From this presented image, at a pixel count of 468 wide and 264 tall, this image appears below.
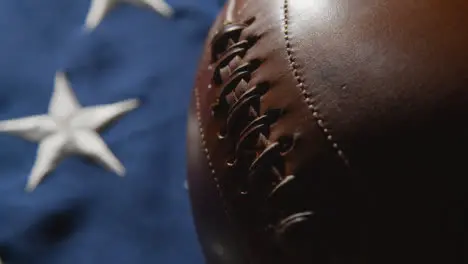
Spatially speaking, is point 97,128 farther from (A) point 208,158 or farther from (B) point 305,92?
(B) point 305,92

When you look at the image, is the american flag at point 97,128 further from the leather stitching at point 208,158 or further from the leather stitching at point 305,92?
the leather stitching at point 305,92

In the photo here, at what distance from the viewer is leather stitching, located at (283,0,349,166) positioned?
0.60 metres

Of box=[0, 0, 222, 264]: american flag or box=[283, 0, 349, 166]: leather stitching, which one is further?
box=[0, 0, 222, 264]: american flag

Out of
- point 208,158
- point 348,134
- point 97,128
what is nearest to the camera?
point 348,134

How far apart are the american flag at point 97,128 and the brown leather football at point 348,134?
40cm

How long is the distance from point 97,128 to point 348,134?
0.58 metres

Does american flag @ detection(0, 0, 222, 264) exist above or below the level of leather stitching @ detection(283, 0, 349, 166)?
above

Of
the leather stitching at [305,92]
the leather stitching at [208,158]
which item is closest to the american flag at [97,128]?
the leather stitching at [208,158]

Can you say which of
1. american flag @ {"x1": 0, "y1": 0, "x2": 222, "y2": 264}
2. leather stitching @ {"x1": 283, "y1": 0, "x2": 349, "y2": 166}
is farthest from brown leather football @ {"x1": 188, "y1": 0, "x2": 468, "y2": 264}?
american flag @ {"x1": 0, "y1": 0, "x2": 222, "y2": 264}

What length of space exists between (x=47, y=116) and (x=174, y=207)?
223 millimetres

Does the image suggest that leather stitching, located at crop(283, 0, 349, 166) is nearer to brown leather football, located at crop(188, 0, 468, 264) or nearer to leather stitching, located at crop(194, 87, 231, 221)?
brown leather football, located at crop(188, 0, 468, 264)

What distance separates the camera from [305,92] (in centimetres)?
63

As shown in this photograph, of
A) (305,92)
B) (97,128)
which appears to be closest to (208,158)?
(305,92)

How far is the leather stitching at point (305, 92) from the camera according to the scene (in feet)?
1.98
